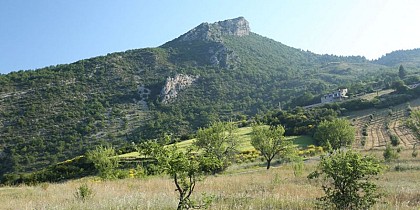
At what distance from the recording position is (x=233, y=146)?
42625 millimetres

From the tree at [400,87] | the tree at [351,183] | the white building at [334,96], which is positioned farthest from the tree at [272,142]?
the white building at [334,96]

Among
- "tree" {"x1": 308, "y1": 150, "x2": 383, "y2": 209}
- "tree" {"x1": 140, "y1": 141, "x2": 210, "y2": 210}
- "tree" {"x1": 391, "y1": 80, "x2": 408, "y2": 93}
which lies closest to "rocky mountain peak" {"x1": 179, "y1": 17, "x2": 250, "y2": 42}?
"tree" {"x1": 391, "y1": 80, "x2": 408, "y2": 93}

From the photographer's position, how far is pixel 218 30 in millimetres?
172375

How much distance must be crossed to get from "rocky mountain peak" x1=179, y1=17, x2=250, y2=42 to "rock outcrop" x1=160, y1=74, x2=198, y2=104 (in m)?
37.4

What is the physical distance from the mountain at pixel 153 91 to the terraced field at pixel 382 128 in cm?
3200

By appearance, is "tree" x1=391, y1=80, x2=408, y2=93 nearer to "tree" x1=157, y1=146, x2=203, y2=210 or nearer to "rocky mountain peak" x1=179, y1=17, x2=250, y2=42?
"rocky mountain peak" x1=179, y1=17, x2=250, y2=42

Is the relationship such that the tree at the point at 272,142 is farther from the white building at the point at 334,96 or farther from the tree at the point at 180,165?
the white building at the point at 334,96

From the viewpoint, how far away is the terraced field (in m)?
55.1

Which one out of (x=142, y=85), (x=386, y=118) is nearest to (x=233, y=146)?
(x=386, y=118)

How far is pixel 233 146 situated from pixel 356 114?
52.2 m

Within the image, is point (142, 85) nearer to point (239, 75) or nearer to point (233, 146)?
point (239, 75)

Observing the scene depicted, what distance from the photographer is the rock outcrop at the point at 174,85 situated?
116500 mm

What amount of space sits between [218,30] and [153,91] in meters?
67.5

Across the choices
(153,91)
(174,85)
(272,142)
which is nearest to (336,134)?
(272,142)
